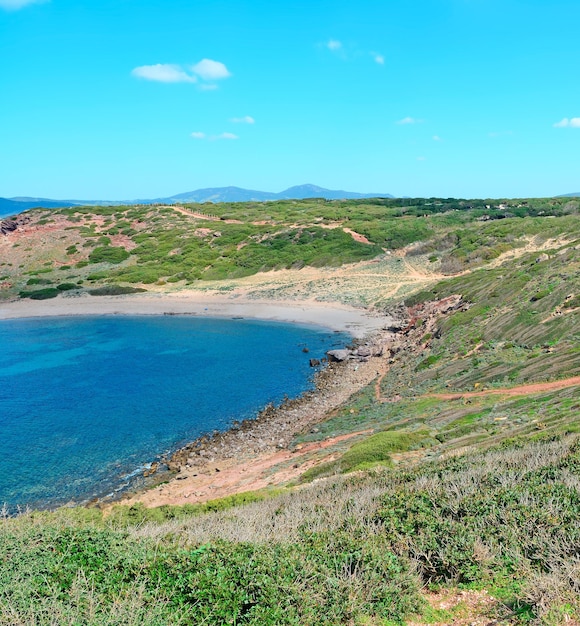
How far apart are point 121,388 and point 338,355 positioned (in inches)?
786

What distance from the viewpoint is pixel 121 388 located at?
42719 millimetres

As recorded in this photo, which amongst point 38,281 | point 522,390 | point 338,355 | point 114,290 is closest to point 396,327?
point 338,355

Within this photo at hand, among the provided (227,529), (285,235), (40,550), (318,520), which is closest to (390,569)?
(318,520)

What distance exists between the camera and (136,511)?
19.5 meters

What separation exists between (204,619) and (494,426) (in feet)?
60.8

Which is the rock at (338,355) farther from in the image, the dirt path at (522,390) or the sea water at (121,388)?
the dirt path at (522,390)

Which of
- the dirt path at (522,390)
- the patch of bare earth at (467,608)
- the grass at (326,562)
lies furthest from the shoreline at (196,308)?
the patch of bare earth at (467,608)

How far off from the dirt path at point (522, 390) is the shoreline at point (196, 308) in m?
31.3

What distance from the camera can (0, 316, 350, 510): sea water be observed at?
2875 centimetres

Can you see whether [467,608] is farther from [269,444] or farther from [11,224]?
[11,224]

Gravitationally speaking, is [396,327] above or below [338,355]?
above

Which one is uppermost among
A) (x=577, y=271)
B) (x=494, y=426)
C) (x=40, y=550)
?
(x=577, y=271)

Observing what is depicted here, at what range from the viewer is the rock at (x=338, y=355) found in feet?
158

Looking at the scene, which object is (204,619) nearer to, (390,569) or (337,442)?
(390,569)
